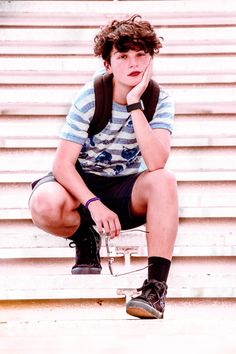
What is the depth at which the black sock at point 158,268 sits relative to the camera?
2.34m

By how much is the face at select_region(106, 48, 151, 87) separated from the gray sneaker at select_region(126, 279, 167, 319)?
0.64m

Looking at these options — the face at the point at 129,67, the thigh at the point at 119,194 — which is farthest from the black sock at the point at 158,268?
the face at the point at 129,67

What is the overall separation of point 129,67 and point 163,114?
183 mm

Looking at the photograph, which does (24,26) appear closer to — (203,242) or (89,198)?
(203,242)

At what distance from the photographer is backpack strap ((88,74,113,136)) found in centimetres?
254

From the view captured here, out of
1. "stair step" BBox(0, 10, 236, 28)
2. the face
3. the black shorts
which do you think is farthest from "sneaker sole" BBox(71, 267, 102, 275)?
"stair step" BBox(0, 10, 236, 28)

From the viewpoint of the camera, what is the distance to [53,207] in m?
2.53

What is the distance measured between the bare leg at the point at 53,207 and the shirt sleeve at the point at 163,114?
0.35 m

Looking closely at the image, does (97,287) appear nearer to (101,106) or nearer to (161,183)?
(161,183)

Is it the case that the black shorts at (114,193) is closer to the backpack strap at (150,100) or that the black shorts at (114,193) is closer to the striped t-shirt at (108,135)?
the striped t-shirt at (108,135)

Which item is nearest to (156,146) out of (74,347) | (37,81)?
(74,347)

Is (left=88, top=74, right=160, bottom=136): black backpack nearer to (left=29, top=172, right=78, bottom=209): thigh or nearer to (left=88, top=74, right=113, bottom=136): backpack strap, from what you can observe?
(left=88, top=74, right=113, bottom=136): backpack strap

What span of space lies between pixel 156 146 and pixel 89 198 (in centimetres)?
26

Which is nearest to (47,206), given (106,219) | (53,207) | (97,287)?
(53,207)
